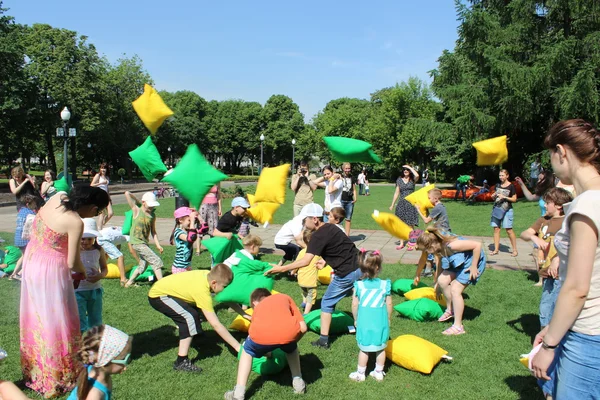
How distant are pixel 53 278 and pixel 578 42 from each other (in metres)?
25.2

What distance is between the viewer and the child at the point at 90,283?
15.6ft

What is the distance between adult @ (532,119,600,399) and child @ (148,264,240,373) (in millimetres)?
3128

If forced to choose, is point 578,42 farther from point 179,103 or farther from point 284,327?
point 179,103

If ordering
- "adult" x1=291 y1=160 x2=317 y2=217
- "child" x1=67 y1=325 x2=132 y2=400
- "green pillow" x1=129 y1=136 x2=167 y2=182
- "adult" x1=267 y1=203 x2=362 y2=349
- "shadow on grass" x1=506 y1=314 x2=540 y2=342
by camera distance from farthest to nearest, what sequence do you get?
"adult" x1=291 y1=160 x2=317 y2=217
"green pillow" x1=129 y1=136 x2=167 y2=182
"shadow on grass" x1=506 y1=314 x2=540 y2=342
"adult" x1=267 y1=203 x2=362 y2=349
"child" x1=67 y1=325 x2=132 y2=400

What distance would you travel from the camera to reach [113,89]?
4916 cm

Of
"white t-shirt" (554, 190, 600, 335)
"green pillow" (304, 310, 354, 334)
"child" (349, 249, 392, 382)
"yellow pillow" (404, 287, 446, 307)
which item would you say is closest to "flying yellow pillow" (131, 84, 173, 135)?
"green pillow" (304, 310, 354, 334)

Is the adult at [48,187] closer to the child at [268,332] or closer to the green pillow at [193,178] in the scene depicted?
the green pillow at [193,178]

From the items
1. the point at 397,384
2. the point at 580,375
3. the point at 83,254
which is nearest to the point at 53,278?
the point at 83,254

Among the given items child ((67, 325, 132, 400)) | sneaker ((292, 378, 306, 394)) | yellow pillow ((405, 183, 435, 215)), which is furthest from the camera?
yellow pillow ((405, 183, 435, 215))

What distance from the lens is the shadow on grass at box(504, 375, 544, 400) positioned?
4406 millimetres

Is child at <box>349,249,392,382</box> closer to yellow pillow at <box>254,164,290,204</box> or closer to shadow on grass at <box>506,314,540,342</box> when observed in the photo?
shadow on grass at <box>506,314,540,342</box>

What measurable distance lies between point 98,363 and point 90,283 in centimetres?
204

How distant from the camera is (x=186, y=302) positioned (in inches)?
197

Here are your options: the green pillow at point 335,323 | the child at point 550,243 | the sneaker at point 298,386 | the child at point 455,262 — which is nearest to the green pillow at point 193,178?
the green pillow at point 335,323
